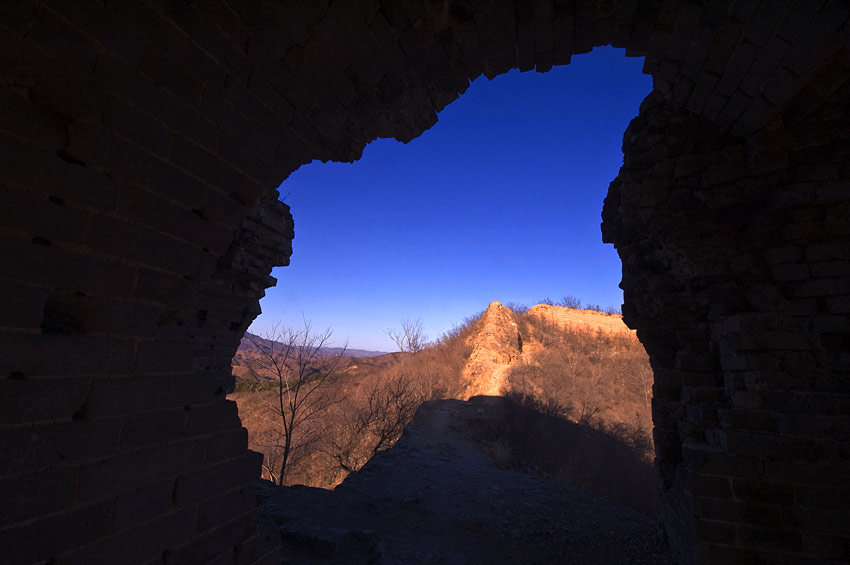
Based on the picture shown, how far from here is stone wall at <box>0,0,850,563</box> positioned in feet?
4.75

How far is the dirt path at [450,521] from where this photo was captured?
15.0 feet

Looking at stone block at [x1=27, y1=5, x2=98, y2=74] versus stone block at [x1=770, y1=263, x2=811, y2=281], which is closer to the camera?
stone block at [x1=27, y1=5, x2=98, y2=74]

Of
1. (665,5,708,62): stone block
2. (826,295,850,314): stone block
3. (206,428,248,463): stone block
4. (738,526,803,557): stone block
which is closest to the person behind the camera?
(206,428,248,463): stone block

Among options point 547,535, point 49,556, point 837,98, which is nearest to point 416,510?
point 547,535

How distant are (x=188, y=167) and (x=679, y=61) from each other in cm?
367

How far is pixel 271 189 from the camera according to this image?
2.74 m

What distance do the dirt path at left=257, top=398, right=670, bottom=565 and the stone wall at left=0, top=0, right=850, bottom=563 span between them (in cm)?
151

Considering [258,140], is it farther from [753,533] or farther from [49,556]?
[753,533]

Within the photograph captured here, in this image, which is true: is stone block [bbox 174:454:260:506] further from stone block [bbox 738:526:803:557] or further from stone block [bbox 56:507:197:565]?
stone block [bbox 738:526:803:557]

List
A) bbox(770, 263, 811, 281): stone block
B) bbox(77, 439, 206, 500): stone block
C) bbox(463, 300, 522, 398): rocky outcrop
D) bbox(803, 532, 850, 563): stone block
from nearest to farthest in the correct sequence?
bbox(77, 439, 206, 500): stone block, bbox(803, 532, 850, 563): stone block, bbox(770, 263, 811, 281): stone block, bbox(463, 300, 522, 398): rocky outcrop

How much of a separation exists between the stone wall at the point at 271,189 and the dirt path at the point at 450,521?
1.51 m

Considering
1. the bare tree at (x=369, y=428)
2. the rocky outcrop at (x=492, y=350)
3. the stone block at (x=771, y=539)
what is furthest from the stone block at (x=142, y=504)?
the rocky outcrop at (x=492, y=350)

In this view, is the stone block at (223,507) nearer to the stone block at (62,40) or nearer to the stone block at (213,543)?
the stone block at (213,543)

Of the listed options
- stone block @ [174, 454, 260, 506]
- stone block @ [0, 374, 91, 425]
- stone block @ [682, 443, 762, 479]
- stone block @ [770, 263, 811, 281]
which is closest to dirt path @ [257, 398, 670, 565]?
stone block @ [682, 443, 762, 479]
